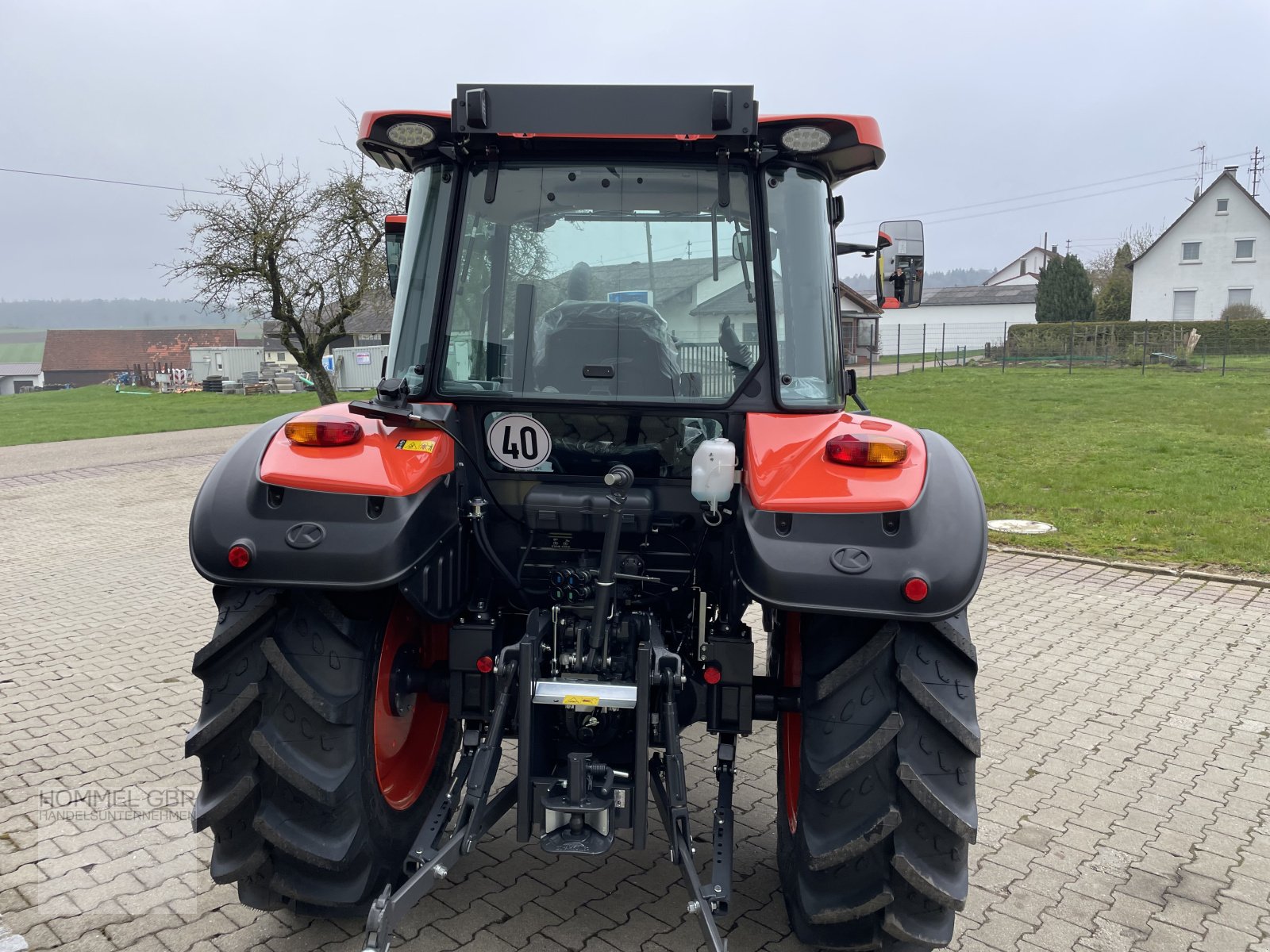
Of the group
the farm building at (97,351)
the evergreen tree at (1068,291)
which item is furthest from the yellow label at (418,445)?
the farm building at (97,351)

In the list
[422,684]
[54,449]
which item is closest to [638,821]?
[422,684]

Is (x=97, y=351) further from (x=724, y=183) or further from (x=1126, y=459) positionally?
(x=724, y=183)

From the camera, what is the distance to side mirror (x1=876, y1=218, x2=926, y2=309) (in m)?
3.80

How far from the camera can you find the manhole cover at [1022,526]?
918cm

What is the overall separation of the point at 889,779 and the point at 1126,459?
12141 mm

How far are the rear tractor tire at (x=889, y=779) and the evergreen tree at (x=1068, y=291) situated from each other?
49.7 meters

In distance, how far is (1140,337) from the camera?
34.8 m

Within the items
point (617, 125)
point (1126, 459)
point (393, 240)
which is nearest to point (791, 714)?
point (617, 125)

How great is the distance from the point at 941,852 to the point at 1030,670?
3.41 m

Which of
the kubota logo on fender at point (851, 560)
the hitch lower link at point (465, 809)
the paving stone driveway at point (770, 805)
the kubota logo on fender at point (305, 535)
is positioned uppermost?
the kubota logo on fender at point (305, 535)

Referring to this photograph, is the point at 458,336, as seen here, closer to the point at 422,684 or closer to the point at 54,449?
the point at 422,684

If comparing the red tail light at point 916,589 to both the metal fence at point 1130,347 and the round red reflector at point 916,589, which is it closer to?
the round red reflector at point 916,589

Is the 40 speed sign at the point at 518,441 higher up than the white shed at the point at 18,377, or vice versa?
the 40 speed sign at the point at 518,441

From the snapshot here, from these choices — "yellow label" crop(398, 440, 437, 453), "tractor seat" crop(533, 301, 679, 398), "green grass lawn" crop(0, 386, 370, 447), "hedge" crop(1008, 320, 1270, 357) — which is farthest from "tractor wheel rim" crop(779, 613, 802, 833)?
"hedge" crop(1008, 320, 1270, 357)
